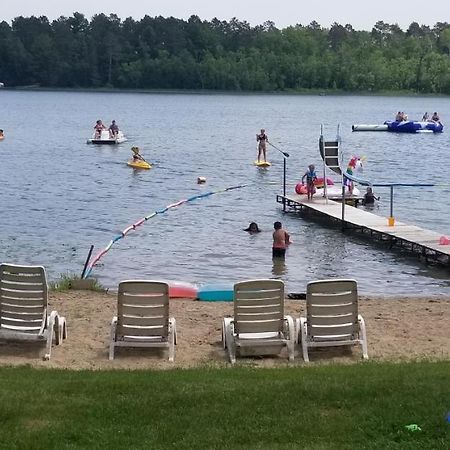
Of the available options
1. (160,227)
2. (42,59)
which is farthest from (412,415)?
(42,59)

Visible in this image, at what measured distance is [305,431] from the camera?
7672 millimetres

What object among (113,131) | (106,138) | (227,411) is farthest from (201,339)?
(106,138)

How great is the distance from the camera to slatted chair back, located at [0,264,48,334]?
39.7ft

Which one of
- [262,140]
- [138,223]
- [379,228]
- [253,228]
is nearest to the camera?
[379,228]

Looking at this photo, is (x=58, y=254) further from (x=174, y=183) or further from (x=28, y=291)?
(x=174, y=183)

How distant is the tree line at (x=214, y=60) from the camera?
552 ft

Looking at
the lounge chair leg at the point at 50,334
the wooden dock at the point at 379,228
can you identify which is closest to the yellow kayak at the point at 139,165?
the wooden dock at the point at 379,228

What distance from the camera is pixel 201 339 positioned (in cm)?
1298

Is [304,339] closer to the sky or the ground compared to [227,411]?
closer to the ground

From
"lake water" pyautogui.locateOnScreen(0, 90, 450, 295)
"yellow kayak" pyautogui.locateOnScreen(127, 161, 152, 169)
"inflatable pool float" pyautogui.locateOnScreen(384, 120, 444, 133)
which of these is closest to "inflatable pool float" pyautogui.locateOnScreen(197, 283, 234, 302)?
"lake water" pyautogui.locateOnScreen(0, 90, 450, 295)

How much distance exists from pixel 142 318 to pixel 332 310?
2.25m

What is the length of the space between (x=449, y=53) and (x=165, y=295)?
18958cm

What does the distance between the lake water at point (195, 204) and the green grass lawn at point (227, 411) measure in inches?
456

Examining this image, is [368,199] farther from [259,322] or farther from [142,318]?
[142,318]
